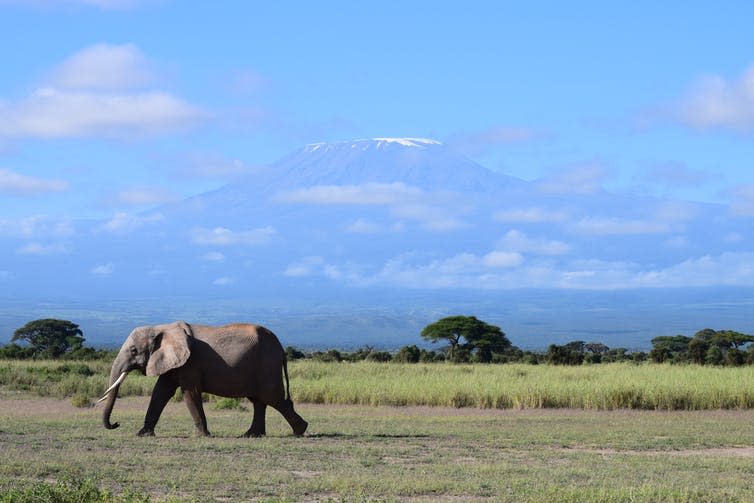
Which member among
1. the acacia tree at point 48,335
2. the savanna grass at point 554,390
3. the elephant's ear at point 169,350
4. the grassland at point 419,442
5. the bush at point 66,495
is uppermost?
the acacia tree at point 48,335

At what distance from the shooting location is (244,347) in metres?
19.7

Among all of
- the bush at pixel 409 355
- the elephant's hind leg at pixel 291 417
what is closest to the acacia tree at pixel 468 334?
the bush at pixel 409 355

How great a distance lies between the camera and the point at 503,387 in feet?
93.2

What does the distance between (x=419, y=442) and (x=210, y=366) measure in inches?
146

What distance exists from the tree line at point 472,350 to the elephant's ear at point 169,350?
24.6 meters

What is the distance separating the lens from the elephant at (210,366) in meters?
19.5

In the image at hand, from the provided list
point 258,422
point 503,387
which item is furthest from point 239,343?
point 503,387

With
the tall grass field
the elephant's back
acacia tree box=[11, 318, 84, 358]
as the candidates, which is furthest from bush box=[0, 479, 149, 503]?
acacia tree box=[11, 318, 84, 358]

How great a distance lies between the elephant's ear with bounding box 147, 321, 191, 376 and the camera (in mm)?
19375

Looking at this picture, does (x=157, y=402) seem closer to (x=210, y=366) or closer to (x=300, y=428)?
(x=210, y=366)

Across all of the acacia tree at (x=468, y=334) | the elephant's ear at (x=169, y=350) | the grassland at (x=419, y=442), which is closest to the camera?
the grassland at (x=419, y=442)

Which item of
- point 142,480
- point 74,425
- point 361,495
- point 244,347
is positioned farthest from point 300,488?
point 74,425

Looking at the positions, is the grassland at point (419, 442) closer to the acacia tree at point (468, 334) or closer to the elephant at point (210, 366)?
the elephant at point (210, 366)

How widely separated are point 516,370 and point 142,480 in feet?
74.8
